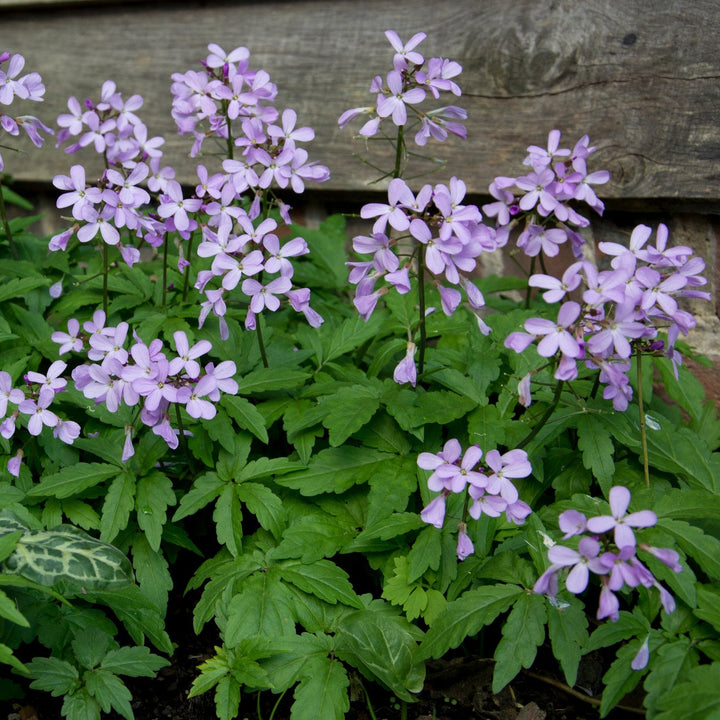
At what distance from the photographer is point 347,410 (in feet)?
8.19

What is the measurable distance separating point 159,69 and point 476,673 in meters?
3.56

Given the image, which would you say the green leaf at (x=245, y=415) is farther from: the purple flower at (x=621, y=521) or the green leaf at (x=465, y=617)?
the purple flower at (x=621, y=521)

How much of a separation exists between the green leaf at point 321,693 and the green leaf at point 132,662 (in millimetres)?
400

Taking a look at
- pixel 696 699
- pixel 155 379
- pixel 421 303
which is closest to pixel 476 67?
pixel 421 303

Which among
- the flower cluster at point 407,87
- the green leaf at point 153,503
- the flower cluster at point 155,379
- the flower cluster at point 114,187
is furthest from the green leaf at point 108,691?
the flower cluster at point 407,87

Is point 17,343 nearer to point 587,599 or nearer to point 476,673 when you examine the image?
point 476,673

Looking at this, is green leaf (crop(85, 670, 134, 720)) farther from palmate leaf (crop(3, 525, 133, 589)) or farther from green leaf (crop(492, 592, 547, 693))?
green leaf (crop(492, 592, 547, 693))

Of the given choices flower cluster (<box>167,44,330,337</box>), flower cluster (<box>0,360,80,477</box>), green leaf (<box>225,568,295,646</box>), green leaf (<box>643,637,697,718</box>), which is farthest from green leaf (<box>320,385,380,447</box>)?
green leaf (<box>643,637,697,718</box>)

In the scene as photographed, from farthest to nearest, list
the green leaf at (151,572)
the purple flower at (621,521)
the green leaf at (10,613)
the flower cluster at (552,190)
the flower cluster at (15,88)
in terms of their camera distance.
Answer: the flower cluster at (15,88), the flower cluster at (552,190), the green leaf at (151,572), the green leaf at (10,613), the purple flower at (621,521)

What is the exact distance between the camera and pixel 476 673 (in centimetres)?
246

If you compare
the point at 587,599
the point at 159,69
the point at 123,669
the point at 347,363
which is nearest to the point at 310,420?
the point at 347,363

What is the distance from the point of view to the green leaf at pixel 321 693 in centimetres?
213

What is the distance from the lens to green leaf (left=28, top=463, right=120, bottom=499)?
8.05ft

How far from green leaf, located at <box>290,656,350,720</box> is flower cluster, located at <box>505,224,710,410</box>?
0.93 meters
